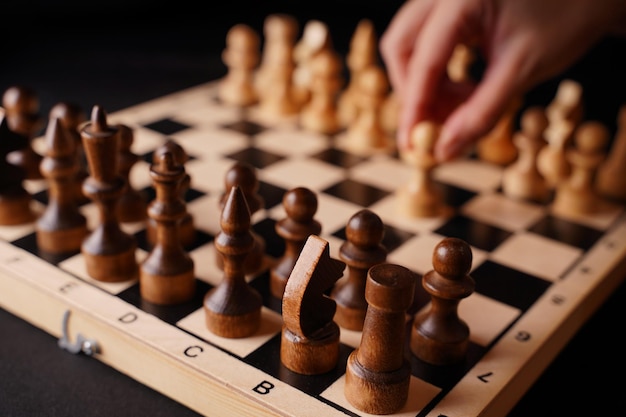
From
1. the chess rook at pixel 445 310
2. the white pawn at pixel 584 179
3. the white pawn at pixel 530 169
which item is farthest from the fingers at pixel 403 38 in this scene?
the chess rook at pixel 445 310

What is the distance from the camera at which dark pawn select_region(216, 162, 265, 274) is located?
129 cm

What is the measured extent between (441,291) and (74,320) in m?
0.55

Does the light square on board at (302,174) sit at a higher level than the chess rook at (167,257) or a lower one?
lower

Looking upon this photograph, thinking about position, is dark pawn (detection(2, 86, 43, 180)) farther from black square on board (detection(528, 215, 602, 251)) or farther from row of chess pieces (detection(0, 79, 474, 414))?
black square on board (detection(528, 215, 602, 251))

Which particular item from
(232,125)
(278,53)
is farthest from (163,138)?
(278,53)

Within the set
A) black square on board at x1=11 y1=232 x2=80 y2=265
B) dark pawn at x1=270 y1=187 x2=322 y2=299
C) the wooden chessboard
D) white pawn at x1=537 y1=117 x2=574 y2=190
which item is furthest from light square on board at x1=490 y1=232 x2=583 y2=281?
black square on board at x1=11 y1=232 x2=80 y2=265

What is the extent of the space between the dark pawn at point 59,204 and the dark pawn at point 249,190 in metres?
0.26

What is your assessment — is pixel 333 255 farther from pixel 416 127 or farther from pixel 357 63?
pixel 357 63

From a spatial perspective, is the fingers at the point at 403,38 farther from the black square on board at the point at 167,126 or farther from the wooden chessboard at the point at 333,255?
the black square on board at the point at 167,126

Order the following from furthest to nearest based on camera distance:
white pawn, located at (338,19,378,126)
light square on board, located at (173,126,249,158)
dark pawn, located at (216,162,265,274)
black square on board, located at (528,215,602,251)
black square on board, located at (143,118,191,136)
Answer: white pawn, located at (338,19,378,126), black square on board, located at (143,118,191,136), light square on board, located at (173,126,249,158), black square on board, located at (528,215,602,251), dark pawn, located at (216,162,265,274)

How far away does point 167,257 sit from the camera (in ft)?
4.00

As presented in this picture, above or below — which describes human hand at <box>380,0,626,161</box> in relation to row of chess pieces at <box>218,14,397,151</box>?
above

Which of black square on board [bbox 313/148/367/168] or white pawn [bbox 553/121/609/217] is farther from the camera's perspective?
black square on board [bbox 313/148/367/168]

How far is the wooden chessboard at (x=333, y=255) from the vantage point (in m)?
1.05
